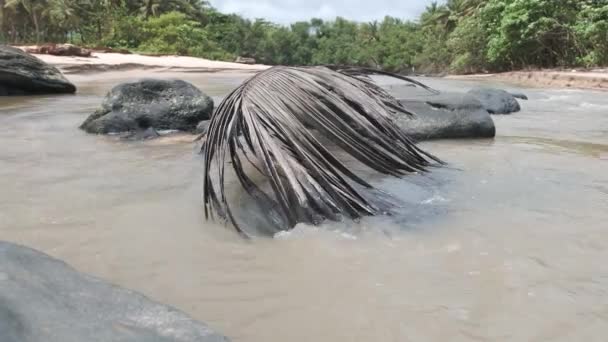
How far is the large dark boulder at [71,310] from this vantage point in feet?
3.10

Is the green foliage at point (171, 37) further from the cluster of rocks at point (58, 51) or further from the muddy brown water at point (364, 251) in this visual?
the muddy brown water at point (364, 251)

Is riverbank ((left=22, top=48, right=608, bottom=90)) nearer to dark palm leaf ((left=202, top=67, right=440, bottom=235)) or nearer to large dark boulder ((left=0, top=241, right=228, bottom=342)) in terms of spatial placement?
dark palm leaf ((left=202, top=67, right=440, bottom=235))

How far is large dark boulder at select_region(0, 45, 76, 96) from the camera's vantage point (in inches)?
302

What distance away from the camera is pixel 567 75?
13.9 metres

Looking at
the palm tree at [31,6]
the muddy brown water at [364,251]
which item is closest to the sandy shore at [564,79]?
the muddy brown water at [364,251]

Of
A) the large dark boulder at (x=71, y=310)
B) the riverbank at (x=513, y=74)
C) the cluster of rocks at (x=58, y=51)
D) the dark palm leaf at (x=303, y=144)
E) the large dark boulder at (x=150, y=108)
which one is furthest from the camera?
the cluster of rocks at (x=58, y=51)

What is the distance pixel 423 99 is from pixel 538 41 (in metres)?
18.8

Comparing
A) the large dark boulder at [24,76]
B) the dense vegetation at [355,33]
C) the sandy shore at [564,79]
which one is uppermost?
the dense vegetation at [355,33]

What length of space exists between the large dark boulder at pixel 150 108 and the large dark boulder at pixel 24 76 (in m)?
3.96

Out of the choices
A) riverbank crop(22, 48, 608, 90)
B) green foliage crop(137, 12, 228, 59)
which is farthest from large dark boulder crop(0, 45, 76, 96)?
green foliage crop(137, 12, 228, 59)

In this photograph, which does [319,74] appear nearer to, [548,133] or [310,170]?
[310,170]

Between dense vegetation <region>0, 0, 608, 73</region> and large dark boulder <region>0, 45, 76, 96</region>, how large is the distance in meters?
16.3

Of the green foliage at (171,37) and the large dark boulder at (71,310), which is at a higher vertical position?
the green foliage at (171,37)

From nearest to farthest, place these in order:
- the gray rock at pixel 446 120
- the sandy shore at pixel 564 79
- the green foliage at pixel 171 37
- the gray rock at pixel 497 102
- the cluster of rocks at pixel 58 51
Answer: the gray rock at pixel 446 120 → the gray rock at pixel 497 102 → the sandy shore at pixel 564 79 → the cluster of rocks at pixel 58 51 → the green foliage at pixel 171 37
